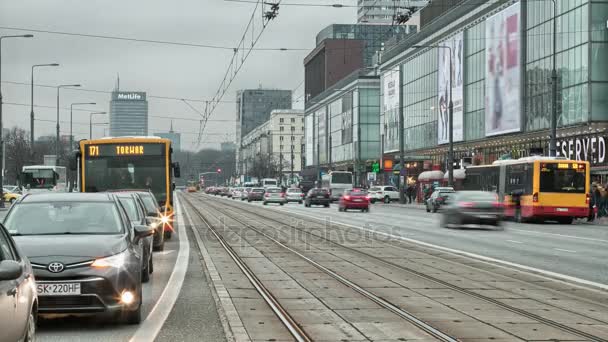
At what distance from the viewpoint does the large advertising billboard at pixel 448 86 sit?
74.4m

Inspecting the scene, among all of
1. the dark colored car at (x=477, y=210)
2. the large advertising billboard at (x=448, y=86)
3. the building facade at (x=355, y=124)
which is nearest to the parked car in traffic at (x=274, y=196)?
the large advertising billboard at (x=448, y=86)

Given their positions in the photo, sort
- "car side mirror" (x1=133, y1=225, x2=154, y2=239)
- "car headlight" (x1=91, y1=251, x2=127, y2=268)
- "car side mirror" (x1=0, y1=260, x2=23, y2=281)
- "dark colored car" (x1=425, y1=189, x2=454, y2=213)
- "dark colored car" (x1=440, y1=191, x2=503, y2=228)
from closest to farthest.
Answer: "car side mirror" (x1=0, y1=260, x2=23, y2=281), "car headlight" (x1=91, y1=251, x2=127, y2=268), "car side mirror" (x1=133, y1=225, x2=154, y2=239), "dark colored car" (x1=440, y1=191, x2=503, y2=228), "dark colored car" (x1=425, y1=189, x2=454, y2=213)

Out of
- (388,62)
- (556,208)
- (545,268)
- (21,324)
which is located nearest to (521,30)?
(556,208)

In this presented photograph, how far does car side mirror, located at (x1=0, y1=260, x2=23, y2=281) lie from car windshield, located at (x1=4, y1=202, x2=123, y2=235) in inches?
148

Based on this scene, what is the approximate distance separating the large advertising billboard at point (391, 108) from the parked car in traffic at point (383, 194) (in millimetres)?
14675

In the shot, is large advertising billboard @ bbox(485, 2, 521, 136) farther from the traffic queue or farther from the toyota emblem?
the toyota emblem

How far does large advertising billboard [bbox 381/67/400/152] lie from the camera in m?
94.5

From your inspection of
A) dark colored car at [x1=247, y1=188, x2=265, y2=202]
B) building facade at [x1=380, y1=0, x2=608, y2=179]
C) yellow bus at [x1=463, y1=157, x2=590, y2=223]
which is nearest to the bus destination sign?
yellow bus at [x1=463, y1=157, x2=590, y2=223]

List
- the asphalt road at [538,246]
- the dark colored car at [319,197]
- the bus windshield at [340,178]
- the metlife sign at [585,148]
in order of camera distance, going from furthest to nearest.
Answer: the bus windshield at [340,178]
the dark colored car at [319,197]
the metlife sign at [585,148]
the asphalt road at [538,246]

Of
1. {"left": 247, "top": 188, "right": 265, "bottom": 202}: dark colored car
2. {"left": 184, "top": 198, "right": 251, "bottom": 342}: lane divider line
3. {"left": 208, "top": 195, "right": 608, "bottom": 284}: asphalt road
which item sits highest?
{"left": 247, "top": 188, "right": 265, "bottom": 202}: dark colored car

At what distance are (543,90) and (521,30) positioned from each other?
5.24 metres

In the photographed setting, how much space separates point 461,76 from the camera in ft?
243

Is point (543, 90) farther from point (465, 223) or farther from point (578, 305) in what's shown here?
point (578, 305)

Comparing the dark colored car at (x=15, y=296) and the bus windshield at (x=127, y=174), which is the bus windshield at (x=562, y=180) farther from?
the dark colored car at (x=15, y=296)
